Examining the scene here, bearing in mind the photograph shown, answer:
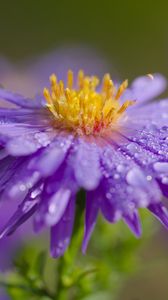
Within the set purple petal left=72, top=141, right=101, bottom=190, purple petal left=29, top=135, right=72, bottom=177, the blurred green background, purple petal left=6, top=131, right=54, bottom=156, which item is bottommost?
the blurred green background

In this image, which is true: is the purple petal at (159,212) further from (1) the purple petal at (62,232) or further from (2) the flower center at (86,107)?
(2) the flower center at (86,107)

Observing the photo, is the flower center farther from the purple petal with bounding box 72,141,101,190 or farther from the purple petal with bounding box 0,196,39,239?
the purple petal with bounding box 0,196,39,239

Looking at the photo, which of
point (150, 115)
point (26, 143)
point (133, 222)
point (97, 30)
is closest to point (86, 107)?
point (150, 115)

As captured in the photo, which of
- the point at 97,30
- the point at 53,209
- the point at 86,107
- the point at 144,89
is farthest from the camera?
the point at 97,30

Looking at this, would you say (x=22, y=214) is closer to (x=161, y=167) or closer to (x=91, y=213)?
(x=91, y=213)

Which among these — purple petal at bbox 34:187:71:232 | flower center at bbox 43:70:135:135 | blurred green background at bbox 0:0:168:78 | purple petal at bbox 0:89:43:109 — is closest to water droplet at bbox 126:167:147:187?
purple petal at bbox 34:187:71:232

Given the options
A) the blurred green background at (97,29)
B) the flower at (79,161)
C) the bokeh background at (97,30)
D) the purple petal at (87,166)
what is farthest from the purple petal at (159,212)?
the blurred green background at (97,29)
